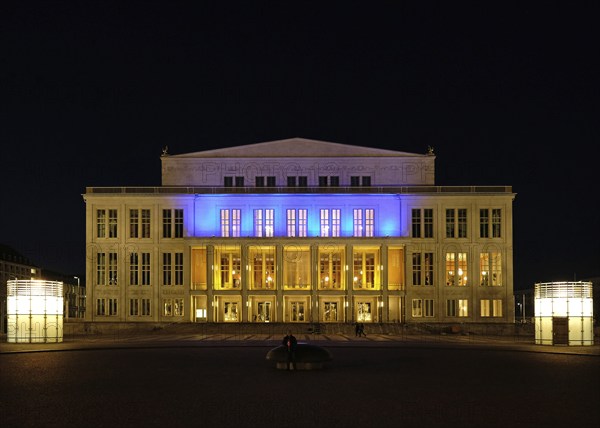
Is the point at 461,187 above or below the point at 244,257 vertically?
above

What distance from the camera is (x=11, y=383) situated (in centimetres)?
2531

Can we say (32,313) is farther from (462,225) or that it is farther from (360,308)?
(462,225)

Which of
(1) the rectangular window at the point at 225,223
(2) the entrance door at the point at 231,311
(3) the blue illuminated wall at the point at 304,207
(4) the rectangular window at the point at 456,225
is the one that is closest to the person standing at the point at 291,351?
(3) the blue illuminated wall at the point at 304,207

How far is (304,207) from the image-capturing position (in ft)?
284

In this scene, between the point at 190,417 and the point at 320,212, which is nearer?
the point at 190,417

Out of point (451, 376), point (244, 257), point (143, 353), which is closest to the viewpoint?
point (451, 376)

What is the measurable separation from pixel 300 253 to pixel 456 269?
15456 mm

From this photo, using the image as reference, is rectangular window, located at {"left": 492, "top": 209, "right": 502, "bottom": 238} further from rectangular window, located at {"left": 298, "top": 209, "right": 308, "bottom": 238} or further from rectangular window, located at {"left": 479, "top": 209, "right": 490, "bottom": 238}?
rectangular window, located at {"left": 298, "top": 209, "right": 308, "bottom": 238}

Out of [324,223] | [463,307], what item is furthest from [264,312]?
[463,307]

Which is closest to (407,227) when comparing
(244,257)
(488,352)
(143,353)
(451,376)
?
(244,257)

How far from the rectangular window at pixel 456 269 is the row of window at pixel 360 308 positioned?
1.86 metres

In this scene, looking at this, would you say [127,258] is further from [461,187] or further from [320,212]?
[461,187]

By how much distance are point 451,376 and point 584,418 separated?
9427 mm

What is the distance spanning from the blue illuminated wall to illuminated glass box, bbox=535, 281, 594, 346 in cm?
3623
